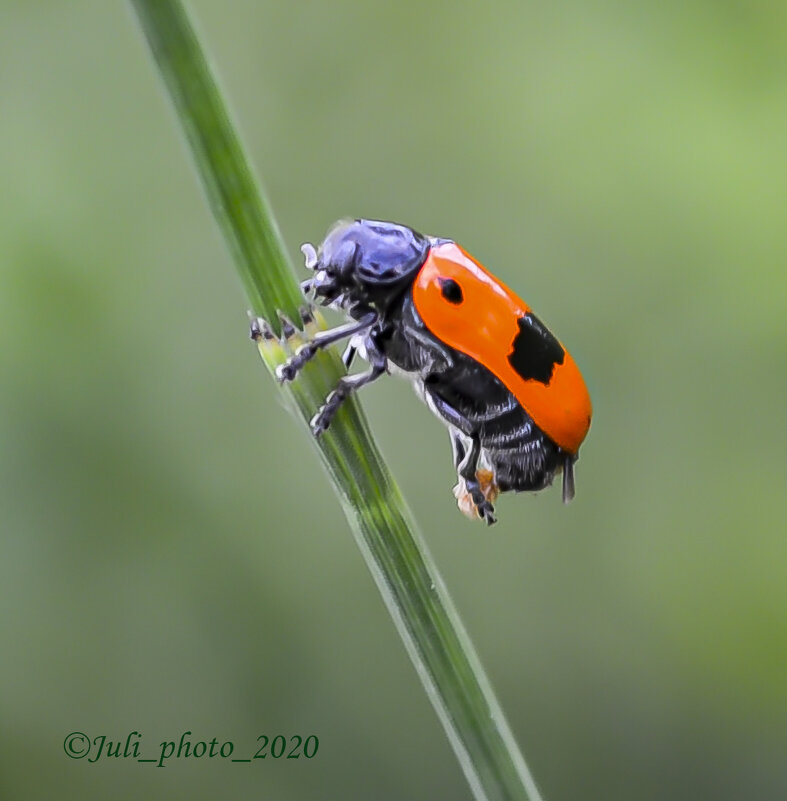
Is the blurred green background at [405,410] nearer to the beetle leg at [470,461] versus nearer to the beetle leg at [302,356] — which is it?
the beetle leg at [470,461]

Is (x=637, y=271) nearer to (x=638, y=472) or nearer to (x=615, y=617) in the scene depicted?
(x=638, y=472)

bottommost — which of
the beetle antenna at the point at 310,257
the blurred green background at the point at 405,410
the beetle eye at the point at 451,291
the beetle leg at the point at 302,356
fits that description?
the blurred green background at the point at 405,410

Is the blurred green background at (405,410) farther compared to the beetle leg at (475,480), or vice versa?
the blurred green background at (405,410)

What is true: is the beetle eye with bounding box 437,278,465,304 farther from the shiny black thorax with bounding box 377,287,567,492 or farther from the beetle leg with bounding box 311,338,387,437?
the beetle leg with bounding box 311,338,387,437

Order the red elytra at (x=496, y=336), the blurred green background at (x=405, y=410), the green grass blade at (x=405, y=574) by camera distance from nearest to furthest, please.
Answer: the green grass blade at (x=405, y=574), the red elytra at (x=496, y=336), the blurred green background at (x=405, y=410)

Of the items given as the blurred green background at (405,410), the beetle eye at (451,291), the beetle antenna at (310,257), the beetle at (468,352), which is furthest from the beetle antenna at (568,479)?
the blurred green background at (405,410)

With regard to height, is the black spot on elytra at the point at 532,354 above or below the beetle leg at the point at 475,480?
above

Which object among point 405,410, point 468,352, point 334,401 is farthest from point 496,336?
point 405,410

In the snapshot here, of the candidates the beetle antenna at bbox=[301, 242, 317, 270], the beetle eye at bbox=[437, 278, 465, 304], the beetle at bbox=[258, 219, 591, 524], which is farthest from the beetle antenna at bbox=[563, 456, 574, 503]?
the beetle antenna at bbox=[301, 242, 317, 270]

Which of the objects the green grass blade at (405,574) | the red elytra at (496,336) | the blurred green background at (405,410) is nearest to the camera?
the green grass blade at (405,574)
